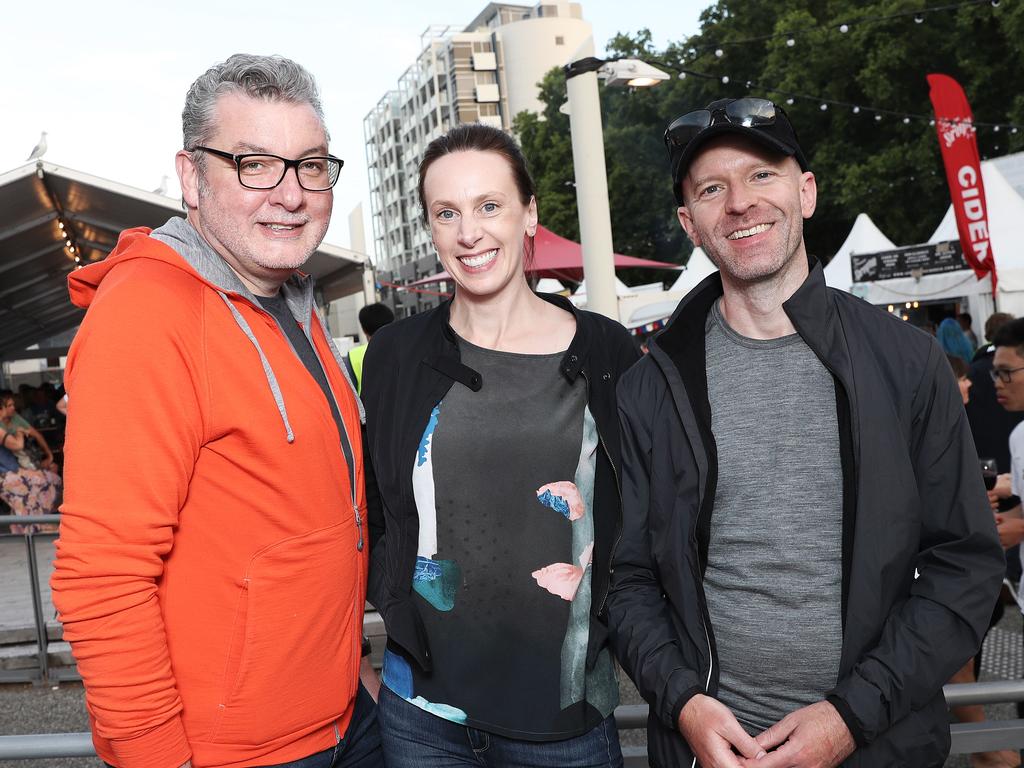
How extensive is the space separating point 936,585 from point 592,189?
642 cm

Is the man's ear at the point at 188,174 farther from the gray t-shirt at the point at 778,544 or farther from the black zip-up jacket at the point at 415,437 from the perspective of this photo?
the gray t-shirt at the point at 778,544

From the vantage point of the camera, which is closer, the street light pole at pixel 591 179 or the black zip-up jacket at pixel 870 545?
Result: the black zip-up jacket at pixel 870 545

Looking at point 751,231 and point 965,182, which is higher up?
point 965,182

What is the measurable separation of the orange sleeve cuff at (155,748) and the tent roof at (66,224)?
669 cm

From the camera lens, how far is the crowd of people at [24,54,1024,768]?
1.77 m

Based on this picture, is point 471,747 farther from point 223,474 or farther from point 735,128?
point 735,128

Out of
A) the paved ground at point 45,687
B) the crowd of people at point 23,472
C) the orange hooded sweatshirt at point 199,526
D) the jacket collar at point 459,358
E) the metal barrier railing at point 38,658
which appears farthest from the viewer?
the crowd of people at point 23,472

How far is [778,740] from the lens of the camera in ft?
6.02

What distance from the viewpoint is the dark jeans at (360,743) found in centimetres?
212

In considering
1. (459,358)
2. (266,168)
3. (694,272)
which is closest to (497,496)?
(459,358)

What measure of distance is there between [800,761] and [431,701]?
0.86m

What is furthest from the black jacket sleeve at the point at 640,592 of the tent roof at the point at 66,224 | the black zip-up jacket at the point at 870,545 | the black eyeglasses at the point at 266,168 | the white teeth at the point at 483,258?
the tent roof at the point at 66,224

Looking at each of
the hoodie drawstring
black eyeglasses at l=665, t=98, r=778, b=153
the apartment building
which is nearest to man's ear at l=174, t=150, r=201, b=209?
the hoodie drawstring

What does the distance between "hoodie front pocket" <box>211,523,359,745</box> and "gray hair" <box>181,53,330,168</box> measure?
94 cm
